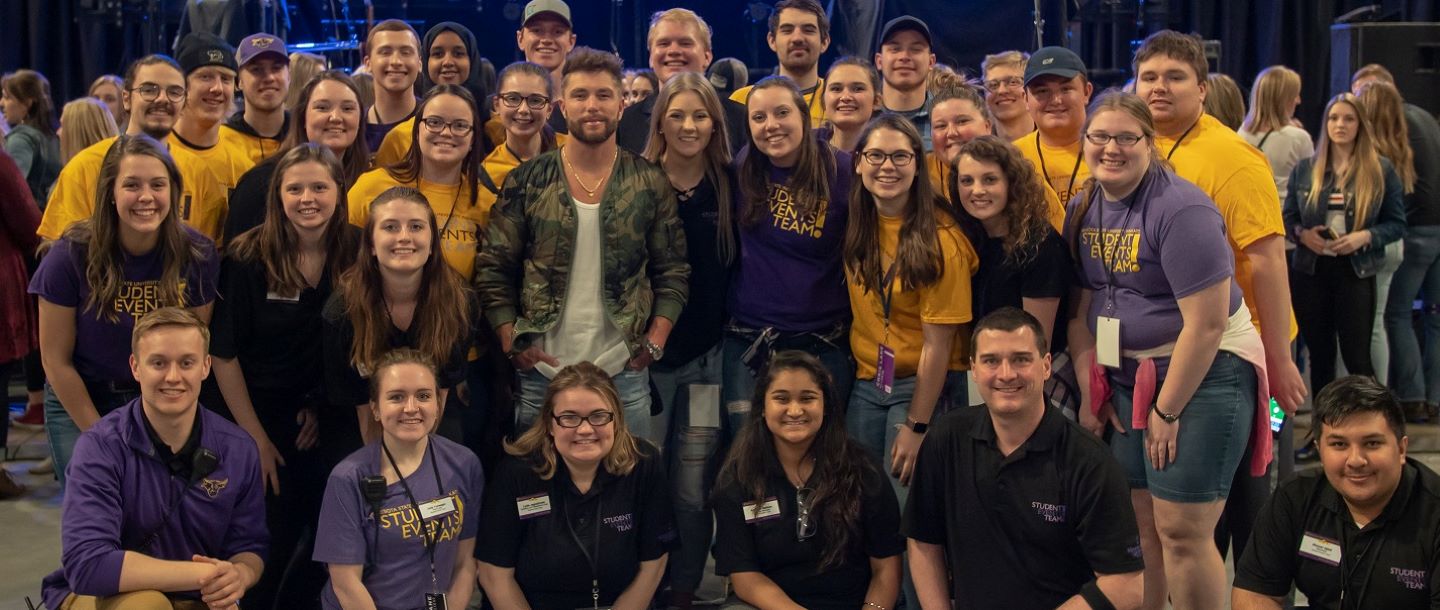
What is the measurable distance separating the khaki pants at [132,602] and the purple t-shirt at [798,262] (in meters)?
1.54

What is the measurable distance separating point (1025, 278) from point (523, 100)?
4.71ft

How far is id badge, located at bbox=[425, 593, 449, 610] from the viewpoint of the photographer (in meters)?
3.28

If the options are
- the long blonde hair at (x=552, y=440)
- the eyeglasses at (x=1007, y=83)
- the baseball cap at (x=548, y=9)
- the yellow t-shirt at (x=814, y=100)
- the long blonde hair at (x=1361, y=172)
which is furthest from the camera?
the long blonde hair at (x=1361, y=172)

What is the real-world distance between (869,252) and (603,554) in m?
0.98

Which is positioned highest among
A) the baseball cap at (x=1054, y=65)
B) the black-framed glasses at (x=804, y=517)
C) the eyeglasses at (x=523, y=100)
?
the baseball cap at (x=1054, y=65)

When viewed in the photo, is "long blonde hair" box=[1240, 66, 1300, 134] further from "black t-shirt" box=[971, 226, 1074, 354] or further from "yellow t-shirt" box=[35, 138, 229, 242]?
"yellow t-shirt" box=[35, 138, 229, 242]

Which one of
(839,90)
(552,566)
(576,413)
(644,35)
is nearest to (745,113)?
(839,90)

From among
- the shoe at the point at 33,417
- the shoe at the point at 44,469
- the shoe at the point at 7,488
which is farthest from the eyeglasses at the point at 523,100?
the shoe at the point at 33,417

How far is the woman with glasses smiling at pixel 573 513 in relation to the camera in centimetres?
337

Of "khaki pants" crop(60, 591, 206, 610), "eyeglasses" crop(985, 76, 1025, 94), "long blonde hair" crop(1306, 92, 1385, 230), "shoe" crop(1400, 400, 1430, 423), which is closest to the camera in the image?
"khaki pants" crop(60, 591, 206, 610)

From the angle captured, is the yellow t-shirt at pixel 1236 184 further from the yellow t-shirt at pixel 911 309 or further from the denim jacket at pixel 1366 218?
the denim jacket at pixel 1366 218

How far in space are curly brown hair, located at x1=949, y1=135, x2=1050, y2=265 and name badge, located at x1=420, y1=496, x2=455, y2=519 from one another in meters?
1.44

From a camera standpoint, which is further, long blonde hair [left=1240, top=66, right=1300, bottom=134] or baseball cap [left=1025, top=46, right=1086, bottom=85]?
long blonde hair [left=1240, top=66, right=1300, bottom=134]

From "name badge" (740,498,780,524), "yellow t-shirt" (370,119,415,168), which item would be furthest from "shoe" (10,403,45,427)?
"name badge" (740,498,780,524)
